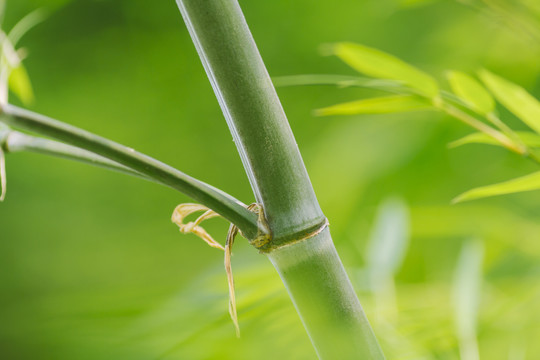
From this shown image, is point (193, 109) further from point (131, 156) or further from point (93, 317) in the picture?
point (131, 156)

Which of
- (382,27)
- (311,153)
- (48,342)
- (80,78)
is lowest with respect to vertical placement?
(48,342)

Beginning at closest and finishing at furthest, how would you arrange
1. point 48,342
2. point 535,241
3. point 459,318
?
point 459,318 < point 535,241 < point 48,342

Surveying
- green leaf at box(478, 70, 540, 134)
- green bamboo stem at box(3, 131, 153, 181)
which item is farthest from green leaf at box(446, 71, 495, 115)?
green bamboo stem at box(3, 131, 153, 181)

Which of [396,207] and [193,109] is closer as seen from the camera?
[396,207]

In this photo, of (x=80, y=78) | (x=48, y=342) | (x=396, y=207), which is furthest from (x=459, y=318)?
(x=80, y=78)

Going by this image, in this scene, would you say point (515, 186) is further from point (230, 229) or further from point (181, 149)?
point (181, 149)

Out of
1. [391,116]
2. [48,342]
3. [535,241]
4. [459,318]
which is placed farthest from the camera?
[48,342]

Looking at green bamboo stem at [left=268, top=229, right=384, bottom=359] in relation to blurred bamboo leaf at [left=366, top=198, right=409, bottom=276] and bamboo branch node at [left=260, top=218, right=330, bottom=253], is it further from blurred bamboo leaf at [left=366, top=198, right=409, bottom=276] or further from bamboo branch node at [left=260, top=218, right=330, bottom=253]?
blurred bamboo leaf at [left=366, top=198, right=409, bottom=276]
